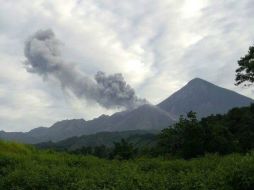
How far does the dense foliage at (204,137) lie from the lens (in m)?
43.4

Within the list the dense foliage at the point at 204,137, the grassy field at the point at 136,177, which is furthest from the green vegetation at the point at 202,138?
the grassy field at the point at 136,177

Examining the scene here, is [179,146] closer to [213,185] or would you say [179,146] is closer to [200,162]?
[200,162]

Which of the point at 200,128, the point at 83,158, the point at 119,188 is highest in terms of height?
the point at 200,128

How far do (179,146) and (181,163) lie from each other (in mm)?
26749

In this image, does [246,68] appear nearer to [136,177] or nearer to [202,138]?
[202,138]

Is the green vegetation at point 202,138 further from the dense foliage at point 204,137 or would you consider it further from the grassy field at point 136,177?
the grassy field at point 136,177

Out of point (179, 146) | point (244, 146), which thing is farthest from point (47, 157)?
point (244, 146)

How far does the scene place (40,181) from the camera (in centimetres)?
1806

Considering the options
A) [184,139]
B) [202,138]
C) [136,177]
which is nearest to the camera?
[136,177]

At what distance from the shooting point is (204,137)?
44.2 m

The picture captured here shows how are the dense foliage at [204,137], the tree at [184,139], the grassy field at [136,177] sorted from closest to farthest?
1. the grassy field at [136,177]
2. the tree at [184,139]
3. the dense foliage at [204,137]

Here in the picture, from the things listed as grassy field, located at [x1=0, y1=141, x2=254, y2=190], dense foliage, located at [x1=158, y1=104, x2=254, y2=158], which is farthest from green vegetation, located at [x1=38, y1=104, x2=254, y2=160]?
grassy field, located at [x1=0, y1=141, x2=254, y2=190]

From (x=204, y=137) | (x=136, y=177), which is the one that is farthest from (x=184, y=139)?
(x=136, y=177)

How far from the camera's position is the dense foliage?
142 feet
